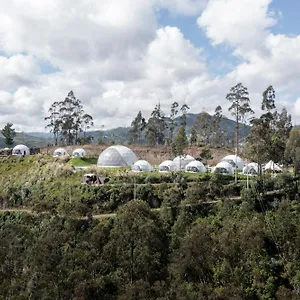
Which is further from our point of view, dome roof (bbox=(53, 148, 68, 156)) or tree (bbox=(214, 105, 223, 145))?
tree (bbox=(214, 105, 223, 145))

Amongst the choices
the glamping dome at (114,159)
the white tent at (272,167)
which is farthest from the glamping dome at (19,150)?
the white tent at (272,167)

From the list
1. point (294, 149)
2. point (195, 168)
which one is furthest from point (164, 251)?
point (294, 149)

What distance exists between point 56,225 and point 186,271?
28.9ft

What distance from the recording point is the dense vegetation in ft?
58.2

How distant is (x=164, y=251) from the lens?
69.5 ft

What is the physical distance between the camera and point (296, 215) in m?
26.5

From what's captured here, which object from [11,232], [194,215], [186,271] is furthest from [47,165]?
[186,271]

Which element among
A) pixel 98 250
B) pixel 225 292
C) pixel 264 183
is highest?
pixel 264 183

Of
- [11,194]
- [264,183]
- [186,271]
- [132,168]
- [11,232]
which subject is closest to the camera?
[186,271]

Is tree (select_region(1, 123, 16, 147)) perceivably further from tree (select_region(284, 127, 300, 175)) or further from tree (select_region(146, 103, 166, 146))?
tree (select_region(284, 127, 300, 175))

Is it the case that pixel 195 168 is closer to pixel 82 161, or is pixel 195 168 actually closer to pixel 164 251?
pixel 82 161

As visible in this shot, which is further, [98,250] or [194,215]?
[194,215]

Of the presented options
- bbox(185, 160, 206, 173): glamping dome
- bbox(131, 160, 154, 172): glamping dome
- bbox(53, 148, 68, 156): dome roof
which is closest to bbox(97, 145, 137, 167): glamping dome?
bbox(131, 160, 154, 172): glamping dome

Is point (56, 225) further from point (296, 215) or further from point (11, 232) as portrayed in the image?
point (296, 215)
